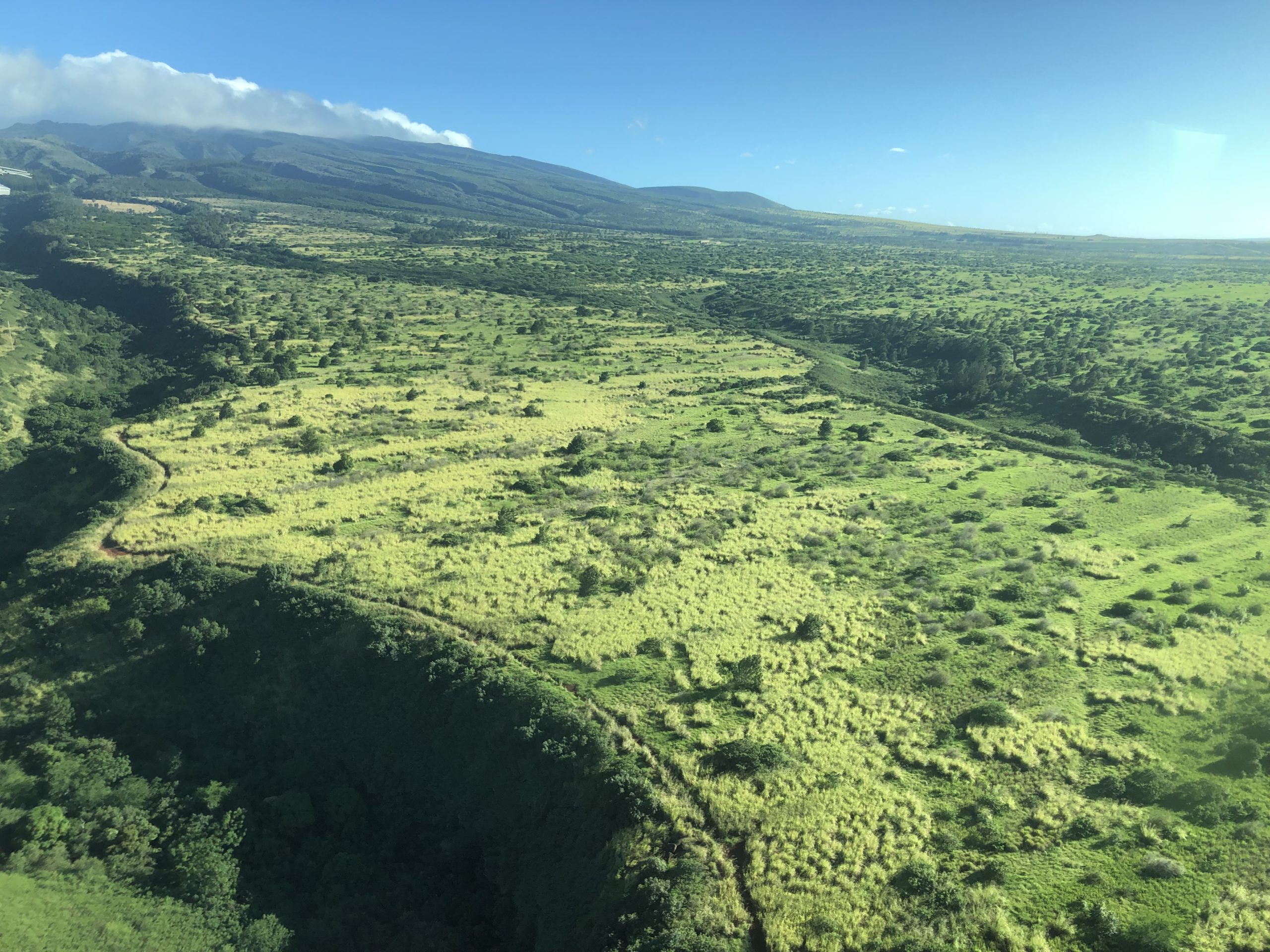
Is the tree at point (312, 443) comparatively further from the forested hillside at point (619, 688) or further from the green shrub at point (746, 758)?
the green shrub at point (746, 758)

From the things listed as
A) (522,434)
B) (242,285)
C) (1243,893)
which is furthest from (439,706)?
(242,285)

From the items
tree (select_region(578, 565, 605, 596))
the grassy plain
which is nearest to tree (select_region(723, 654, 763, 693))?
the grassy plain

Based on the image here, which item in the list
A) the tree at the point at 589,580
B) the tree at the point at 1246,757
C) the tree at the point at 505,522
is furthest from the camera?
the tree at the point at 505,522

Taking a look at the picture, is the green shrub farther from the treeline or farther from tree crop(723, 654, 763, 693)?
tree crop(723, 654, 763, 693)

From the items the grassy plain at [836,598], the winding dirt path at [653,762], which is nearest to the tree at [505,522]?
the grassy plain at [836,598]

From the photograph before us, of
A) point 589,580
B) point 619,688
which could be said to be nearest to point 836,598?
point 589,580
